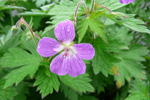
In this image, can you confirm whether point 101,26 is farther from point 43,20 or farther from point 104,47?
point 43,20

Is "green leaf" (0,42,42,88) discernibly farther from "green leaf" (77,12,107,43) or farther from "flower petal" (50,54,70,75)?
"green leaf" (77,12,107,43)

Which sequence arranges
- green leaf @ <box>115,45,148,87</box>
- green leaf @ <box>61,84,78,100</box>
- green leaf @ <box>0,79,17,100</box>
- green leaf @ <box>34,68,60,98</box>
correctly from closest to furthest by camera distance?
green leaf @ <box>34,68,60,98</box> < green leaf @ <box>0,79,17,100</box> < green leaf @ <box>61,84,78,100</box> < green leaf @ <box>115,45,148,87</box>

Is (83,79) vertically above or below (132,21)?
below

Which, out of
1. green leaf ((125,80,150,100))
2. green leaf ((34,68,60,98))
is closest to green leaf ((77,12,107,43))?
green leaf ((34,68,60,98))

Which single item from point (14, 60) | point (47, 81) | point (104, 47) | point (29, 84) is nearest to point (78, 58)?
point (47, 81)

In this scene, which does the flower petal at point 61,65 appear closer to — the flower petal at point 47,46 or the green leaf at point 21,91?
the flower petal at point 47,46

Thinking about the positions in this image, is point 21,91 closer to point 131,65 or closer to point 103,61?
point 103,61

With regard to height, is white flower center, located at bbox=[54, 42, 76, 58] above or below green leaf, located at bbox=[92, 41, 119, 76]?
above
